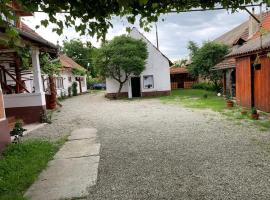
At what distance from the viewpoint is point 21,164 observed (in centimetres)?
678

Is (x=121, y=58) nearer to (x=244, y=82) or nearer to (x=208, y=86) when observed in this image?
(x=208, y=86)

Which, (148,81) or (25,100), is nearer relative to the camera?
(25,100)

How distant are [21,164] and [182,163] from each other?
11.5ft

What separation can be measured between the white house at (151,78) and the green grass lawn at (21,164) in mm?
21789

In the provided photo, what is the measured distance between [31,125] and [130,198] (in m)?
8.97

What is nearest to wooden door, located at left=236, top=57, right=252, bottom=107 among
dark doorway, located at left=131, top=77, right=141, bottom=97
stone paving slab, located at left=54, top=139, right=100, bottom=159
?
stone paving slab, located at left=54, top=139, right=100, bottom=159

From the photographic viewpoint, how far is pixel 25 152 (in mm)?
7848

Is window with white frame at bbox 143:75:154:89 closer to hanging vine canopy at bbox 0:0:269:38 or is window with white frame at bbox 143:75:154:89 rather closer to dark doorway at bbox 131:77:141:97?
dark doorway at bbox 131:77:141:97

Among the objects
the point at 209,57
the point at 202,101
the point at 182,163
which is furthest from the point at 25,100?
the point at 209,57

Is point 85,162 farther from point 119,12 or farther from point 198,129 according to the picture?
point 198,129

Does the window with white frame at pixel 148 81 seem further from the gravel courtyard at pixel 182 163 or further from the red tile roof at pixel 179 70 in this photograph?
the gravel courtyard at pixel 182 163

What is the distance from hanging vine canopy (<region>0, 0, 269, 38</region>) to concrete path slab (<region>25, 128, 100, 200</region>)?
2602 millimetres

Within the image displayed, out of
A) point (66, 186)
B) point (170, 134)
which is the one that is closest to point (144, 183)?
point (66, 186)

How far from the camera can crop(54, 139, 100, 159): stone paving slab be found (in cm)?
761
